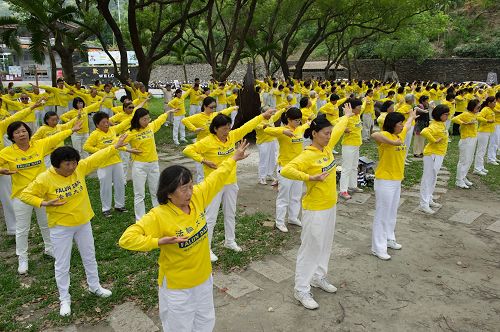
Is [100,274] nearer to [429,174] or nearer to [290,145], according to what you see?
[290,145]

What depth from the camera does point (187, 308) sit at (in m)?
3.24

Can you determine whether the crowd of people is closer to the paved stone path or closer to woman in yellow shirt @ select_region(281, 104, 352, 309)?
woman in yellow shirt @ select_region(281, 104, 352, 309)

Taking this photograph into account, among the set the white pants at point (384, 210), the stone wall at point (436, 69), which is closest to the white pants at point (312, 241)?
the white pants at point (384, 210)

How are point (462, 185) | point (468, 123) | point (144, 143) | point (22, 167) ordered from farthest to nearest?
1. point (462, 185)
2. point (468, 123)
3. point (144, 143)
4. point (22, 167)

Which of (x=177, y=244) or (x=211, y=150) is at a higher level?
(x=211, y=150)

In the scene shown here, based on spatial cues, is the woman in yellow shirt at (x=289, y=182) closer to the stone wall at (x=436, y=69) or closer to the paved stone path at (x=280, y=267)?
the paved stone path at (x=280, y=267)

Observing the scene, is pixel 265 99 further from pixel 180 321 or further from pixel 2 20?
pixel 180 321

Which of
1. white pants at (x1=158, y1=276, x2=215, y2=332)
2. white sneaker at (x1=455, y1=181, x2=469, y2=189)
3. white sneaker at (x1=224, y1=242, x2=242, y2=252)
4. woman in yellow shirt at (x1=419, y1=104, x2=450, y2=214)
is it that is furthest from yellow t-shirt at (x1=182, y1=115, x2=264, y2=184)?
white sneaker at (x1=455, y1=181, x2=469, y2=189)

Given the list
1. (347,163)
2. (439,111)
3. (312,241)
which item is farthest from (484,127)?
(312,241)

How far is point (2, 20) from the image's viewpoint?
52.1 ft

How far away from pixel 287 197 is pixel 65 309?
12.2 ft

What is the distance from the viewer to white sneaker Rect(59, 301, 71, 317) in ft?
14.8

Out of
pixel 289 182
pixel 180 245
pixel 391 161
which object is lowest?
pixel 289 182

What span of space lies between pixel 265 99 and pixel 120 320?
53.1ft
